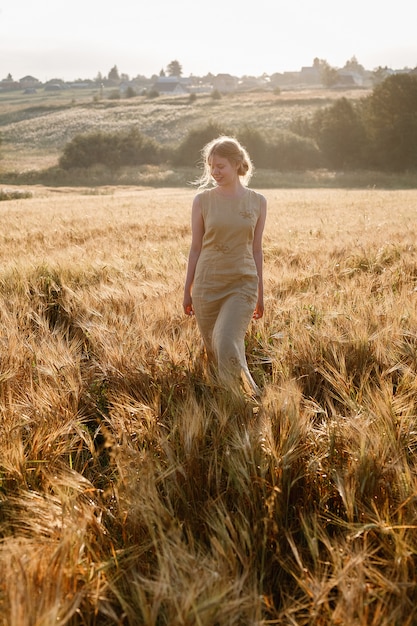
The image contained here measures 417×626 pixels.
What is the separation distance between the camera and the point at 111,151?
47250 millimetres

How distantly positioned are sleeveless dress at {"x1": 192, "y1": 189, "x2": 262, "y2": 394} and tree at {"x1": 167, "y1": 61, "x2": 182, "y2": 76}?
161 metres

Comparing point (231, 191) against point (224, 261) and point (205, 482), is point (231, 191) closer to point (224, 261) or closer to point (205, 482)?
point (224, 261)

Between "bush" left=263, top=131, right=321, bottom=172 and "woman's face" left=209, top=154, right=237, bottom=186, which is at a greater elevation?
"bush" left=263, top=131, right=321, bottom=172

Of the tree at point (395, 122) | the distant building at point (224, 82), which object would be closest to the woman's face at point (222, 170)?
the tree at point (395, 122)

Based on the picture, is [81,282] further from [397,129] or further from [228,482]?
[397,129]

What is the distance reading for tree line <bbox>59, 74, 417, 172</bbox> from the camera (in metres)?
40.8

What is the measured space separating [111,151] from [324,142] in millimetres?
20299

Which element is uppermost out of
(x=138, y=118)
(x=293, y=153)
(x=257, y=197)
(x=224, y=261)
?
(x=138, y=118)

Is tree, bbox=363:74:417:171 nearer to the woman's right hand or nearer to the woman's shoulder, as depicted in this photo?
the woman's shoulder

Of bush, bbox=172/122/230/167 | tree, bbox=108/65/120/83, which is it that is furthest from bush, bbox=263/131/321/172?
tree, bbox=108/65/120/83

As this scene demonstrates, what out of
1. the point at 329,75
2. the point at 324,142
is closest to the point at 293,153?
the point at 324,142

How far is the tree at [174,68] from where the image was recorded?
145712mm

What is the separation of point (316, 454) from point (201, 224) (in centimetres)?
195

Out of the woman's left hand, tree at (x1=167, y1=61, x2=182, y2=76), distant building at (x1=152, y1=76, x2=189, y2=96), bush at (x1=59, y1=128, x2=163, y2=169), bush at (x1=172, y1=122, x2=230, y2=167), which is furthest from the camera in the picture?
tree at (x1=167, y1=61, x2=182, y2=76)
